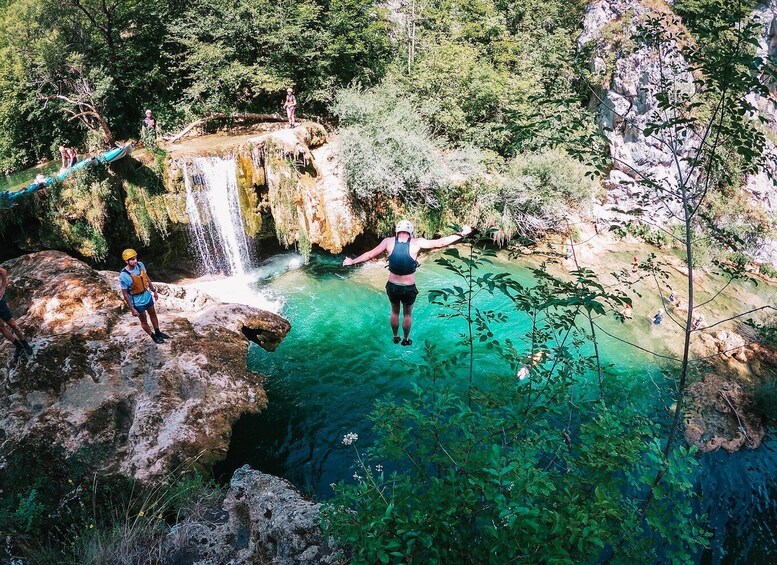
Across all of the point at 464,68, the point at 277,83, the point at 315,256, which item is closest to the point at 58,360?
the point at 315,256

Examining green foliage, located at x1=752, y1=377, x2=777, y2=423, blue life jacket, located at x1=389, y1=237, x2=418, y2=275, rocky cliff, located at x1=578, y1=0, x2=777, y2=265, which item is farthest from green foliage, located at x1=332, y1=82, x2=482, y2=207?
green foliage, located at x1=752, y1=377, x2=777, y2=423

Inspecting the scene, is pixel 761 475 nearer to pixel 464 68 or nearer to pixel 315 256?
pixel 315 256

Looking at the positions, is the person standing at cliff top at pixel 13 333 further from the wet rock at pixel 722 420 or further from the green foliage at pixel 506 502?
the wet rock at pixel 722 420

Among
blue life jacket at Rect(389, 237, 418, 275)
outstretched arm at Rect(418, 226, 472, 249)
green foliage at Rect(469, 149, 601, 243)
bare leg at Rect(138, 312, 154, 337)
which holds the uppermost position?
outstretched arm at Rect(418, 226, 472, 249)

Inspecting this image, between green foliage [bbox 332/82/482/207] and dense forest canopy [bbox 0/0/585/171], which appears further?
dense forest canopy [bbox 0/0/585/171]

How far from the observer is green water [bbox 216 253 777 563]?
24.3 feet

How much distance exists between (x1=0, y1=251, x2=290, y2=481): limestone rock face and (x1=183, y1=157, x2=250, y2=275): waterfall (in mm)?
5283

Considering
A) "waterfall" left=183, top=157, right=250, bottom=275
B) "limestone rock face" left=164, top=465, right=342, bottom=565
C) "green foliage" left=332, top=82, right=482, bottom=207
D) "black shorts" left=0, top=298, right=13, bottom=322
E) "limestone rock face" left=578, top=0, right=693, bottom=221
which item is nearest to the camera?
"limestone rock face" left=164, top=465, right=342, bottom=565

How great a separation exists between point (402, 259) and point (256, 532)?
348cm

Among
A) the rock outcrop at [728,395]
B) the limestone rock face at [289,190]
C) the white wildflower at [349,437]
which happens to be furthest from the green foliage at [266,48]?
the rock outcrop at [728,395]

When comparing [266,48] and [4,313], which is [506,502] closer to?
[4,313]

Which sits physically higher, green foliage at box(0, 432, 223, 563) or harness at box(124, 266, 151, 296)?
harness at box(124, 266, 151, 296)

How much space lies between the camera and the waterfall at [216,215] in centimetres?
1348

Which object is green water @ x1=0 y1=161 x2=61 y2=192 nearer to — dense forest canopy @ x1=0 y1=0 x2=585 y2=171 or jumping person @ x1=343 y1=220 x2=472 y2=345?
dense forest canopy @ x1=0 y1=0 x2=585 y2=171
